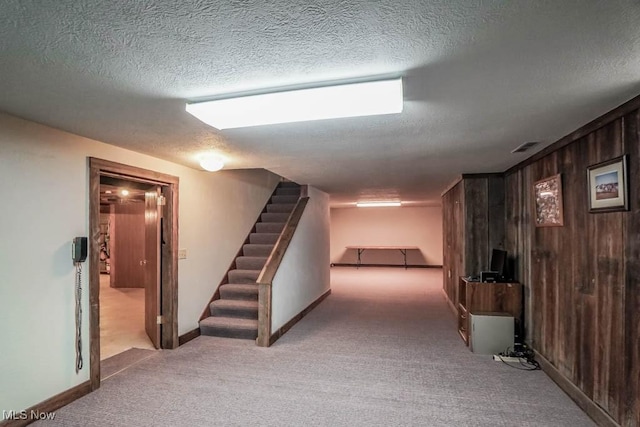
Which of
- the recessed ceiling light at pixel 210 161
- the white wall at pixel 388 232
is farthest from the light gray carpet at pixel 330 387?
the white wall at pixel 388 232

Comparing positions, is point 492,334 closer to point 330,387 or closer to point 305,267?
point 330,387

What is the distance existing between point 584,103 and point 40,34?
273 cm

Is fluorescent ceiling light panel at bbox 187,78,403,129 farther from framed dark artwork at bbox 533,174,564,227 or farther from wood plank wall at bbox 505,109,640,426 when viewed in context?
framed dark artwork at bbox 533,174,564,227

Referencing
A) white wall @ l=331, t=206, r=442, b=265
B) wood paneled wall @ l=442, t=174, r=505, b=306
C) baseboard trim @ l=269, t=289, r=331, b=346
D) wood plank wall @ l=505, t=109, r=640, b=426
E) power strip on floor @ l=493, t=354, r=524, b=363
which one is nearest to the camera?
A: wood plank wall @ l=505, t=109, r=640, b=426

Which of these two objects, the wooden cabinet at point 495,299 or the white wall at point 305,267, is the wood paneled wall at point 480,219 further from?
the white wall at point 305,267

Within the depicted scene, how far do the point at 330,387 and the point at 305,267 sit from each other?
274cm

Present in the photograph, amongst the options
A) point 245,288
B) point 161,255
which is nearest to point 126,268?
point 245,288

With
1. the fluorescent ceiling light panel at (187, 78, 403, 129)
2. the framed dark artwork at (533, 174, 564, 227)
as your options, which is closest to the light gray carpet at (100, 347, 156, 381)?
the fluorescent ceiling light panel at (187, 78, 403, 129)

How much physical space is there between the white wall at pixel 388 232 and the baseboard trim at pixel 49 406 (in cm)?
962

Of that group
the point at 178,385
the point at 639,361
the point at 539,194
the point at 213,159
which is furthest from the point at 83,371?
the point at 539,194

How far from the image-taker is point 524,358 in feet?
11.5

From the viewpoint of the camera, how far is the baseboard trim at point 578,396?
7.42 feet

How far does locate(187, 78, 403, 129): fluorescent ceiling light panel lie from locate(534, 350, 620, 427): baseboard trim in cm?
246

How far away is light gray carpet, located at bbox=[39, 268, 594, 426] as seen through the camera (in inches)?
95.7
